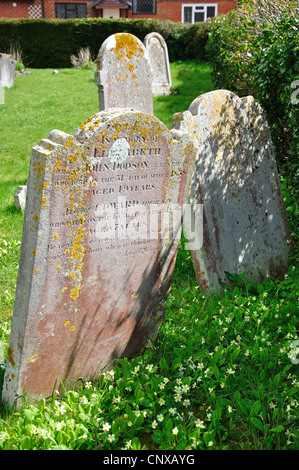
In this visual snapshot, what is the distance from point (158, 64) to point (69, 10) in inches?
730

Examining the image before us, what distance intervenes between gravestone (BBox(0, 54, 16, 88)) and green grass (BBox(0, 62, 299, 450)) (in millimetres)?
11537

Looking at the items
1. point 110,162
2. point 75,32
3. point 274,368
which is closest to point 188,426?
point 274,368

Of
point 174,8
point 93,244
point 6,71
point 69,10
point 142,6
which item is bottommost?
point 93,244

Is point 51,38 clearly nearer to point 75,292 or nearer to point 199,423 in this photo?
point 75,292

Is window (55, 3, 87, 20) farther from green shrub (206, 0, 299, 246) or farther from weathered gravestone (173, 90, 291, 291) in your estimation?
weathered gravestone (173, 90, 291, 291)

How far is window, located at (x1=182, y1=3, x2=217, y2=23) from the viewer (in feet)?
95.7

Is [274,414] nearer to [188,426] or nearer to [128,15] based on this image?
[188,426]

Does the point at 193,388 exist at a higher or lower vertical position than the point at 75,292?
lower

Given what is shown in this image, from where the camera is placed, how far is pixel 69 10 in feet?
96.1

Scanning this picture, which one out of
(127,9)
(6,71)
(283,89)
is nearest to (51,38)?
(6,71)

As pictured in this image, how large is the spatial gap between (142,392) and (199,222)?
1.63 metres

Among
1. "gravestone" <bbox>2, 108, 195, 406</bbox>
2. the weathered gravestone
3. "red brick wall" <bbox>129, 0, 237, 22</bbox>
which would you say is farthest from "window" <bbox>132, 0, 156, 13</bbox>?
"gravestone" <bbox>2, 108, 195, 406</bbox>

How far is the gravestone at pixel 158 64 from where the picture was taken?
13.9 m
